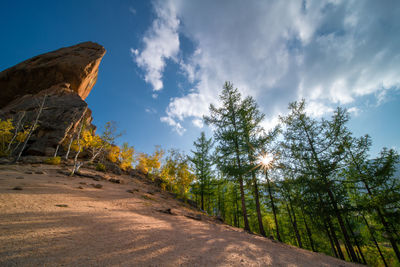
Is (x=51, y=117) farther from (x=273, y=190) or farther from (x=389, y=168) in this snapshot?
(x=389, y=168)

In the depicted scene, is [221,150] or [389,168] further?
[221,150]

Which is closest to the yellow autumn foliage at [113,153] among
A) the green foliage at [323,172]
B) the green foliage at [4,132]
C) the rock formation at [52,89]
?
the rock formation at [52,89]

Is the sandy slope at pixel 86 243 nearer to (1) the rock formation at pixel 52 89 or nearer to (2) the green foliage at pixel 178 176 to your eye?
(2) the green foliage at pixel 178 176

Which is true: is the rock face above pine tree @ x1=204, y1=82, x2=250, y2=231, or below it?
above

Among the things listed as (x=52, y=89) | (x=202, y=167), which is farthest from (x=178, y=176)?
(x=52, y=89)

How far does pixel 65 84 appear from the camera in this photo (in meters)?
21.6

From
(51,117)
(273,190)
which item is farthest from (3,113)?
(273,190)

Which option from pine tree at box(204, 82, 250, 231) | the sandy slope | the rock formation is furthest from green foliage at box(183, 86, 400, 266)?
the rock formation

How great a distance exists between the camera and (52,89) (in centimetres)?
2084

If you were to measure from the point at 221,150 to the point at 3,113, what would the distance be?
28.9 m

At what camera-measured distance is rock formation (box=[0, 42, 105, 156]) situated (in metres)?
16.6

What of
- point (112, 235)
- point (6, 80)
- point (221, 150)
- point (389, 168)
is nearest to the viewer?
point (112, 235)

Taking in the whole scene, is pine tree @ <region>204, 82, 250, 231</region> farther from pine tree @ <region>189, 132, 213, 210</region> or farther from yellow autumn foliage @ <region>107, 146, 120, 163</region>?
yellow autumn foliage @ <region>107, 146, 120, 163</region>

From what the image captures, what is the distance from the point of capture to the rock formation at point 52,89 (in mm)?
16603
